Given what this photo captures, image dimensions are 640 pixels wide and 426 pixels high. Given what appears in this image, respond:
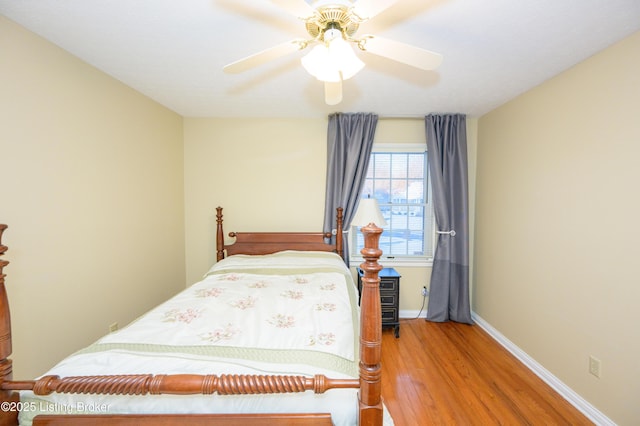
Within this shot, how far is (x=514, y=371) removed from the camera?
2270mm

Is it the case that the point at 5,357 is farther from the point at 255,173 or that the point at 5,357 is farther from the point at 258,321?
the point at 255,173

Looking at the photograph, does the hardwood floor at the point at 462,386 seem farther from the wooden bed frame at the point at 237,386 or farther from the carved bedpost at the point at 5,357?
the carved bedpost at the point at 5,357

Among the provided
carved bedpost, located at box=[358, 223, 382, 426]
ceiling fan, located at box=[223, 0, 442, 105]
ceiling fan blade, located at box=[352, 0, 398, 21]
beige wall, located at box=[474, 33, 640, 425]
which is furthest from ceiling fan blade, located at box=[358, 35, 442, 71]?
beige wall, located at box=[474, 33, 640, 425]

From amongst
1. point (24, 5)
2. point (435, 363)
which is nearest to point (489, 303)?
point (435, 363)

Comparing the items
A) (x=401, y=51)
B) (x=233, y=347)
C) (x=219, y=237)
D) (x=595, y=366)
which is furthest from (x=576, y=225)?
(x=219, y=237)

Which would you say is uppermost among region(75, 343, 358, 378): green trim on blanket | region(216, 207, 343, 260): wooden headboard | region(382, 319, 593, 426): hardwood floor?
region(216, 207, 343, 260): wooden headboard

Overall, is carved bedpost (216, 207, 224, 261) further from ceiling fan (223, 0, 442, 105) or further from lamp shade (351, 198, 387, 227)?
ceiling fan (223, 0, 442, 105)

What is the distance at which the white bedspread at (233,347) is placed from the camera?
1.03m

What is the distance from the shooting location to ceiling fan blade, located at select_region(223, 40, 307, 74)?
1304mm

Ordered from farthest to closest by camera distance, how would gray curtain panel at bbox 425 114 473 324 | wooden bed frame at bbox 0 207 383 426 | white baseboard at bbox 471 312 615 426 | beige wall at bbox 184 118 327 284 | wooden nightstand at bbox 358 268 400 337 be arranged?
beige wall at bbox 184 118 327 284
gray curtain panel at bbox 425 114 473 324
wooden nightstand at bbox 358 268 400 337
white baseboard at bbox 471 312 615 426
wooden bed frame at bbox 0 207 383 426

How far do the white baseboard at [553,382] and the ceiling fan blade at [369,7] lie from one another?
106 inches

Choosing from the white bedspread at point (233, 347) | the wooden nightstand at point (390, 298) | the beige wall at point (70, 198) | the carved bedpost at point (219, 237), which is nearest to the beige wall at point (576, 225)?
the wooden nightstand at point (390, 298)

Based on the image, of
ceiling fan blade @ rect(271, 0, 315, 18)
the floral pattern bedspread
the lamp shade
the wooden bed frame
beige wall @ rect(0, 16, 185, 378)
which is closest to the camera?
the wooden bed frame

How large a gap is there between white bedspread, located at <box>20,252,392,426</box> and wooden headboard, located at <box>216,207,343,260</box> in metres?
1.01
